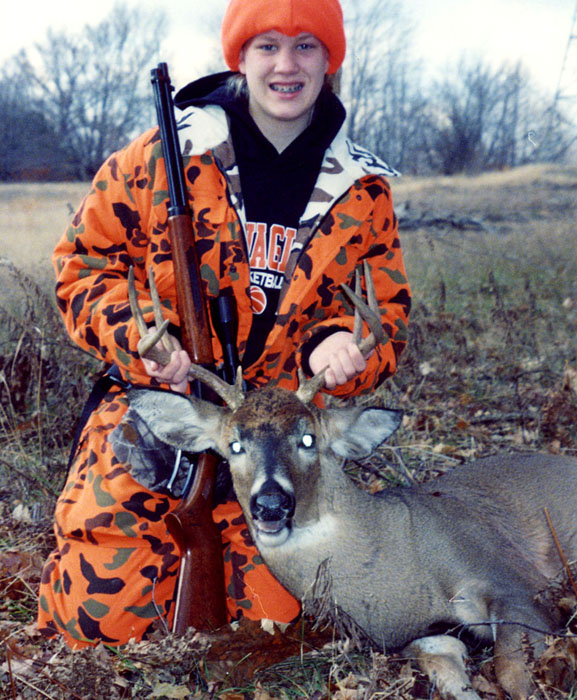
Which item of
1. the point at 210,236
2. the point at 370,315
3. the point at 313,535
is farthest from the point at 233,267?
the point at 313,535

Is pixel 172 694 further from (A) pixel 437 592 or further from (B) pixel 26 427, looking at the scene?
(B) pixel 26 427

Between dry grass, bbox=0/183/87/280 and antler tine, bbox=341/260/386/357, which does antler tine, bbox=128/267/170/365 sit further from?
dry grass, bbox=0/183/87/280

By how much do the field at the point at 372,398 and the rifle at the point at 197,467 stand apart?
0.14 metres

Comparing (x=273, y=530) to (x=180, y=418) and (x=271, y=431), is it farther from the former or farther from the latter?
(x=180, y=418)

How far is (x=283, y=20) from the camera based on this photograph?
300cm

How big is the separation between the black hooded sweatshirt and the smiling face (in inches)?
4.7

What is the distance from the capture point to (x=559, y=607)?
2672 mm

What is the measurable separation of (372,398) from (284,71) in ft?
7.29

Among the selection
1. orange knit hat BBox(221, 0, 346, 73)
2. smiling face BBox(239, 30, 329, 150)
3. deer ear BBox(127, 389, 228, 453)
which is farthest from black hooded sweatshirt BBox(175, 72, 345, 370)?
deer ear BBox(127, 389, 228, 453)

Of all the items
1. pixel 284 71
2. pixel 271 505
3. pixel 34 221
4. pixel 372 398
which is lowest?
pixel 372 398

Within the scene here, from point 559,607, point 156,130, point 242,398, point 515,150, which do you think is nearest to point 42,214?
point 156,130

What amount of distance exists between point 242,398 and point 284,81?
131 centimetres

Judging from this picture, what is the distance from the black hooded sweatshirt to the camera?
3297 millimetres

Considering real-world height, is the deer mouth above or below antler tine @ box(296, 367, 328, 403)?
below
